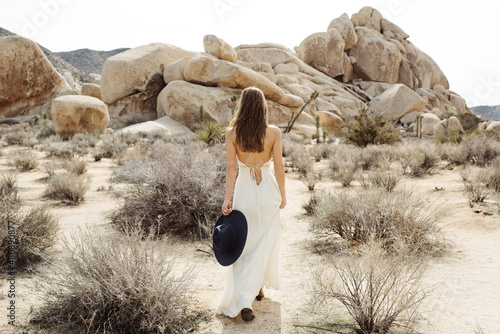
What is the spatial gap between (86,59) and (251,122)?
305 ft

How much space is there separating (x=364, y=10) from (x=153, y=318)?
5763 cm

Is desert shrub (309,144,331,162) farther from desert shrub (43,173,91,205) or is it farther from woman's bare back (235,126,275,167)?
woman's bare back (235,126,275,167)

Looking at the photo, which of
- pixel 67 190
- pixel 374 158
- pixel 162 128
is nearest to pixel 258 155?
pixel 67 190

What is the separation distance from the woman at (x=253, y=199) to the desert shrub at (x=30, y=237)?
7.77 ft

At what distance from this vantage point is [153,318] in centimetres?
248

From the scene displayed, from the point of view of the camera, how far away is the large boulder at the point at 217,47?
28.8 meters

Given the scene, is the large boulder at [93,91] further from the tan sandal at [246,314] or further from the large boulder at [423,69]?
the large boulder at [423,69]

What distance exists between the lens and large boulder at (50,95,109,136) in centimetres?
1838

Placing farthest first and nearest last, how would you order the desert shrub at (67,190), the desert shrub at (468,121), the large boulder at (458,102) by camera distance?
the large boulder at (458,102), the desert shrub at (468,121), the desert shrub at (67,190)

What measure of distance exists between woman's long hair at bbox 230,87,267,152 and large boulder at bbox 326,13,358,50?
48185 millimetres

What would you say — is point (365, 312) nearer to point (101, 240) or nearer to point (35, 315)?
point (101, 240)

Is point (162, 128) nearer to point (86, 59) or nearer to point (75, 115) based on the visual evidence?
point (75, 115)

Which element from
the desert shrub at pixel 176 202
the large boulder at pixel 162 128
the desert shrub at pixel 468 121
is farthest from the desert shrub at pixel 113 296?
the desert shrub at pixel 468 121

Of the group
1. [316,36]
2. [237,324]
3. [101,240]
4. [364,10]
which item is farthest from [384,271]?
[364,10]
